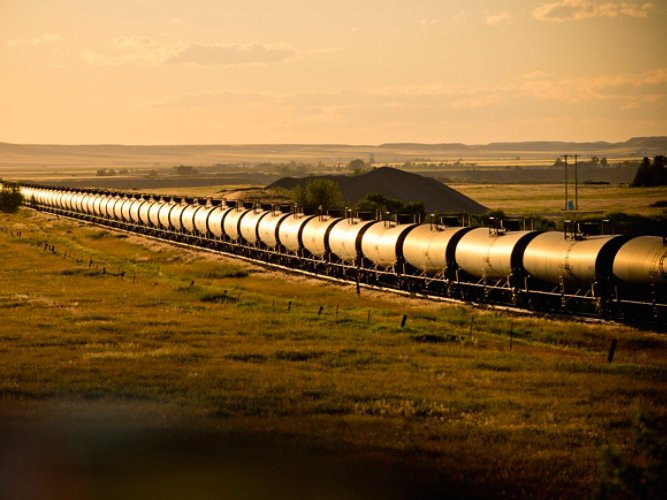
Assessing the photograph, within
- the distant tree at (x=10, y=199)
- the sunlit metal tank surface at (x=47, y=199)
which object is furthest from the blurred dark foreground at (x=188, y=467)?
the distant tree at (x=10, y=199)

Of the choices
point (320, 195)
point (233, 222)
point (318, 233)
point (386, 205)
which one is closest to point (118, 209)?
point (320, 195)

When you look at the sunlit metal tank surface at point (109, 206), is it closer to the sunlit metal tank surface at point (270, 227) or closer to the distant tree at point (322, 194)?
the distant tree at point (322, 194)

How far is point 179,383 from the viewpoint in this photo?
27.8m

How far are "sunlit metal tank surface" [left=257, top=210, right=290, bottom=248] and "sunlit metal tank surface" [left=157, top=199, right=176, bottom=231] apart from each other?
2679 cm

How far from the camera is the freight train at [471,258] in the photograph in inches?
1430

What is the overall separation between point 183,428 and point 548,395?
11138mm

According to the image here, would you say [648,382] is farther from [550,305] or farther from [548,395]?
[550,305]

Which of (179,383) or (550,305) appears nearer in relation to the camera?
(179,383)

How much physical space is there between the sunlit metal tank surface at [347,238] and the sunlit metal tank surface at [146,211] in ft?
160

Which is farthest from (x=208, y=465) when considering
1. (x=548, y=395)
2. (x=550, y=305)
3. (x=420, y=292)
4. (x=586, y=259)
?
(x=420, y=292)

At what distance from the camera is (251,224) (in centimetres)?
6969

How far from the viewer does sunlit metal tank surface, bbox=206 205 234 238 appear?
252 ft

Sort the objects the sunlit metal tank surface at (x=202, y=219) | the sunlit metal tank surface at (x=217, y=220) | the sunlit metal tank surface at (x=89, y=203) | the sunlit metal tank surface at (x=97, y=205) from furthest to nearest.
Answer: the sunlit metal tank surface at (x=89, y=203), the sunlit metal tank surface at (x=97, y=205), the sunlit metal tank surface at (x=202, y=219), the sunlit metal tank surface at (x=217, y=220)

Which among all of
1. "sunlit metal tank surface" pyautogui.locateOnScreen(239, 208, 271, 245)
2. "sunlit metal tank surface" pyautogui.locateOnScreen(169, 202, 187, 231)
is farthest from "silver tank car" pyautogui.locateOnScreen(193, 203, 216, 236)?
"sunlit metal tank surface" pyautogui.locateOnScreen(239, 208, 271, 245)
